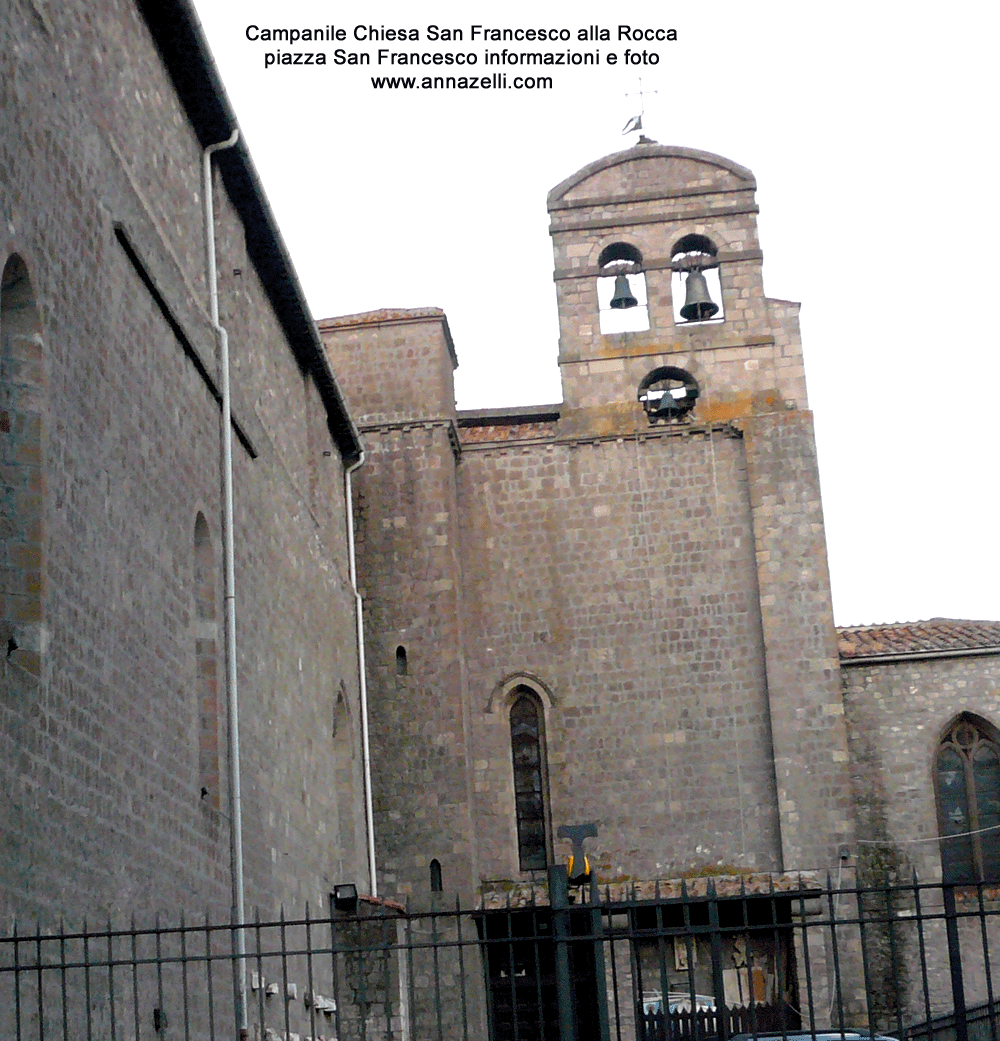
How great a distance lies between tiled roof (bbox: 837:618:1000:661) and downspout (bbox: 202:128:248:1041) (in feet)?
39.5

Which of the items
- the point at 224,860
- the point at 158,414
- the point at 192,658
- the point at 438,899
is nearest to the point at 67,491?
the point at 158,414

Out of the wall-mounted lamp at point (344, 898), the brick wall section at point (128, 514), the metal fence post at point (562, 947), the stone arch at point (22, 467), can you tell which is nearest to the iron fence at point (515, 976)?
the metal fence post at point (562, 947)

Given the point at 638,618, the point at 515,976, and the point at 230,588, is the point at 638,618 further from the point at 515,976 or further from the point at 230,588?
the point at 515,976

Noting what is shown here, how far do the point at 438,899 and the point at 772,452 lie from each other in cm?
805

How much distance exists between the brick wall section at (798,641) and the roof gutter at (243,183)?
241 inches

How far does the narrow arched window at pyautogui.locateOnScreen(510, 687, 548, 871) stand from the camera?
77.7 ft

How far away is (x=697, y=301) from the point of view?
2525 cm

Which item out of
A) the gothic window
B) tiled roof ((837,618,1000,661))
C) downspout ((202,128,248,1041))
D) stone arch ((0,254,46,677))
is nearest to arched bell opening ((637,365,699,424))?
tiled roof ((837,618,1000,661))

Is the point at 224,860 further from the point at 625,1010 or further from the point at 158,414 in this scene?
the point at 625,1010

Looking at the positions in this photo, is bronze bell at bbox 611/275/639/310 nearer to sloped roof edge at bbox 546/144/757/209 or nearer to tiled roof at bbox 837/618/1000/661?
sloped roof edge at bbox 546/144/757/209

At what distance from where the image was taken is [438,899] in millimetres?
22641

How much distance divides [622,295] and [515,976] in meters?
16.7

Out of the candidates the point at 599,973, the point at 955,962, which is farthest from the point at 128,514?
the point at 955,962

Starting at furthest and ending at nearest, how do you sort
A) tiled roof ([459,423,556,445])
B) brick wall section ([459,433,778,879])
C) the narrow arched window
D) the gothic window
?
1. tiled roof ([459,423,556,445])
2. the narrow arched window
3. the gothic window
4. brick wall section ([459,433,778,879])
